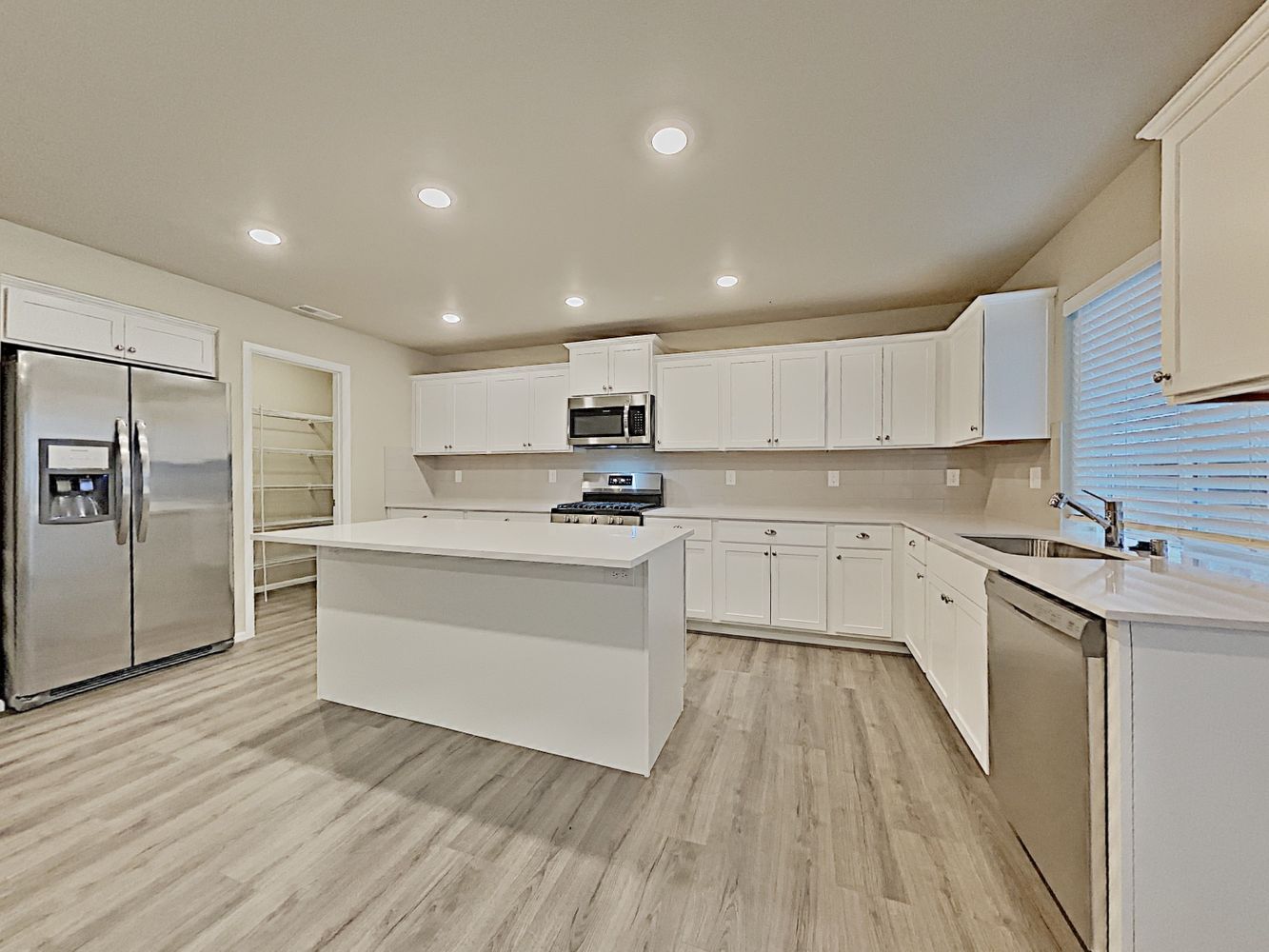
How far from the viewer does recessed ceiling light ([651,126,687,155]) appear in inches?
74.7

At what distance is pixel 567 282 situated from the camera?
3.48 m

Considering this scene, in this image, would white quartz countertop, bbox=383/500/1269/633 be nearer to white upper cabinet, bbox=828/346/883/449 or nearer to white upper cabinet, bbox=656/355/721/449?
white upper cabinet, bbox=828/346/883/449

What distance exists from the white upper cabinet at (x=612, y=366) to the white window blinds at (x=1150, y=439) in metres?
2.72

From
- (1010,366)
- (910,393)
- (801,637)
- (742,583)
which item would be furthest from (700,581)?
(1010,366)

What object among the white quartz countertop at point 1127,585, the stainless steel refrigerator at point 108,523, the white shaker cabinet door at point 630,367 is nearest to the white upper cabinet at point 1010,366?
the white quartz countertop at point 1127,585

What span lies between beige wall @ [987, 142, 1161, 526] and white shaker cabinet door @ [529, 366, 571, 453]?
330 centimetres

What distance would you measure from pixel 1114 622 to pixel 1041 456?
2.04 metres

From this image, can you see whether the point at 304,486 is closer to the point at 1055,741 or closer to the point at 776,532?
the point at 776,532

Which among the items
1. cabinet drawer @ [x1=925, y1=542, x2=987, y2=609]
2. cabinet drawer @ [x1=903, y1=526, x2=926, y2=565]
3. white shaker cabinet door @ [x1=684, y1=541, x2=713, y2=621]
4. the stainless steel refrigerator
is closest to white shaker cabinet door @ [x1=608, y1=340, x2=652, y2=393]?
white shaker cabinet door @ [x1=684, y1=541, x2=713, y2=621]

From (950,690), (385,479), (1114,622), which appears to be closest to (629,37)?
(1114,622)

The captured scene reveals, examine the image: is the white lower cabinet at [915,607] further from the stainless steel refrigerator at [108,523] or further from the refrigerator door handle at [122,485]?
the refrigerator door handle at [122,485]

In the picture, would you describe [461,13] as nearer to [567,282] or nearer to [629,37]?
[629,37]

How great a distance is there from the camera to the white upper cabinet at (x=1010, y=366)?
2.72 m

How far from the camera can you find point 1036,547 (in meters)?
2.44
